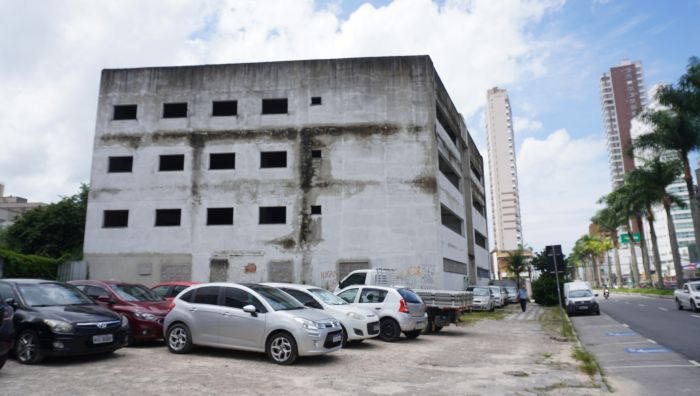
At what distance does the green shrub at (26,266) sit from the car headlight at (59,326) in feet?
64.7

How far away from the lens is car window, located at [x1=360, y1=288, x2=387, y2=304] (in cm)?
1359

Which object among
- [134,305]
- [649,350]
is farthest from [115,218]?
[649,350]

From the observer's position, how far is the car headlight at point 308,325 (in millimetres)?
8797

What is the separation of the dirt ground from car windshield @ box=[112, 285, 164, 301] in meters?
1.41

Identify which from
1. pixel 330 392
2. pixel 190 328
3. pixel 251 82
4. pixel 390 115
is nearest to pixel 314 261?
pixel 390 115

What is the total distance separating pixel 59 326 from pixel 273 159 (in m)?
22.3

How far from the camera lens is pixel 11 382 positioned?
6898 mm

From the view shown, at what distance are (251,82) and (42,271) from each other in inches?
649

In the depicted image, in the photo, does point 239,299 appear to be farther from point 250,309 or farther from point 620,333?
point 620,333

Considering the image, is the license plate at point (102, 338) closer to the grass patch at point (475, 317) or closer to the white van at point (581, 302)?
the grass patch at point (475, 317)

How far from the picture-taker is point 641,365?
363 inches

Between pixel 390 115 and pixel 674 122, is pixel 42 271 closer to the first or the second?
pixel 390 115

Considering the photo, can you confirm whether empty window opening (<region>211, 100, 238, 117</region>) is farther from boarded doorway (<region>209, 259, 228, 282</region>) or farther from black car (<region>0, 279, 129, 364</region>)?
black car (<region>0, 279, 129, 364</region>)

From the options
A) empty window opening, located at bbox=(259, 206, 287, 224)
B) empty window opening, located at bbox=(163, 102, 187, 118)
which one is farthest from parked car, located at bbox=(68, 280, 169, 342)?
empty window opening, located at bbox=(163, 102, 187, 118)
